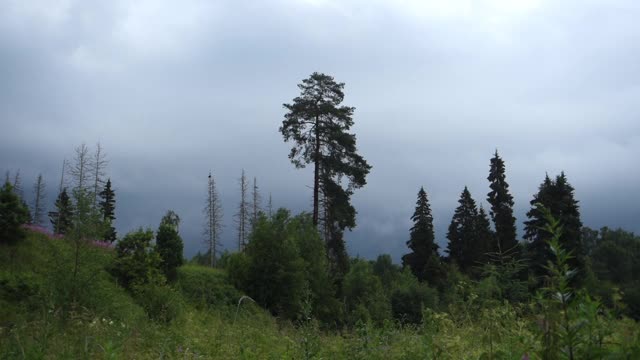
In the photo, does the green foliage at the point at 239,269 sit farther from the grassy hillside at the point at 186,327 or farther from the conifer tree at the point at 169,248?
the conifer tree at the point at 169,248

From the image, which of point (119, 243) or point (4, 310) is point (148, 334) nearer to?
point (4, 310)

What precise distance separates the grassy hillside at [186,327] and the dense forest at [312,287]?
0.11ft

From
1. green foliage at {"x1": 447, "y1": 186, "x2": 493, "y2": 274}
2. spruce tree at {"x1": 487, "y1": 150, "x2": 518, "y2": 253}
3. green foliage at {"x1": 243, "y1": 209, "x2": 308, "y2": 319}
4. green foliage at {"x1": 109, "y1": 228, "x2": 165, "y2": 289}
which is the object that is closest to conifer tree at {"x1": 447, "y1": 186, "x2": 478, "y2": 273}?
green foliage at {"x1": 447, "y1": 186, "x2": 493, "y2": 274}

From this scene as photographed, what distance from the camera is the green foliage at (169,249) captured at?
24.9 metres

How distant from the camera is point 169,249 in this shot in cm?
2509

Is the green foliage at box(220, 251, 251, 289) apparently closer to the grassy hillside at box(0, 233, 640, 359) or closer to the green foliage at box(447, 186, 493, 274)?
the grassy hillside at box(0, 233, 640, 359)

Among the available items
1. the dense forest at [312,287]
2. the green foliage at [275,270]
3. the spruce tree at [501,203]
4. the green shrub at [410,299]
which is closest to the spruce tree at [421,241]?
the dense forest at [312,287]

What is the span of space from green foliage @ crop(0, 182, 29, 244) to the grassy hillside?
534 millimetres

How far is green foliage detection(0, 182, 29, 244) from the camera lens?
745 inches

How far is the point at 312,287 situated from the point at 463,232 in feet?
110

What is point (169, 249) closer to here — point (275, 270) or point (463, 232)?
point (275, 270)

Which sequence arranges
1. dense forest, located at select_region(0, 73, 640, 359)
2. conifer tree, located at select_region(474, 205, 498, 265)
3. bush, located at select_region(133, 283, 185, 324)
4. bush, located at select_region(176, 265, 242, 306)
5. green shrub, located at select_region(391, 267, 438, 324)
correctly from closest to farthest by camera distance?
dense forest, located at select_region(0, 73, 640, 359) < bush, located at select_region(133, 283, 185, 324) < bush, located at select_region(176, 265, 242, 306) < green shrub, located at select_region(391, 267, 438, 324) < conifer tree, located at select_region(474, 205, 498, 265)

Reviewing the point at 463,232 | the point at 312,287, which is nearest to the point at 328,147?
the point at 312,287

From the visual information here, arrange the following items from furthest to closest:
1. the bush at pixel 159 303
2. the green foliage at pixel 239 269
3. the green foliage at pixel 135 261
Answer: the green foliage at pixel 239 269 → the green foliage at pixel 135 261 → the bush at pixel 159 303
